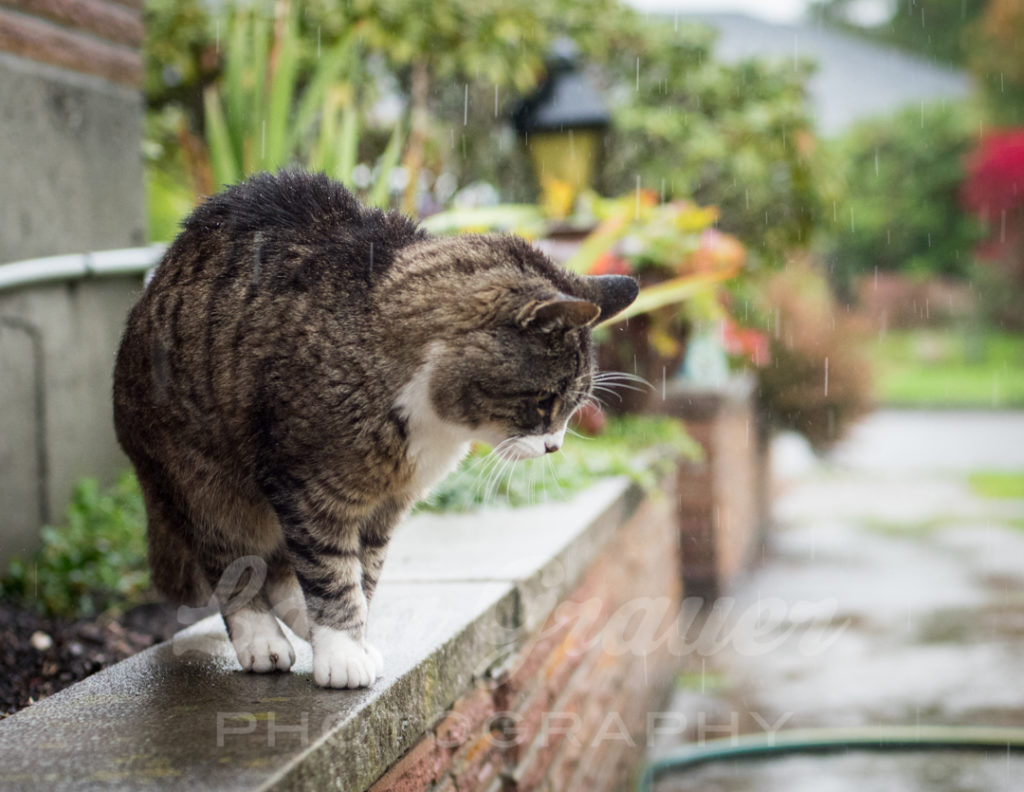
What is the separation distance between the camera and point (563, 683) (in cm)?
320

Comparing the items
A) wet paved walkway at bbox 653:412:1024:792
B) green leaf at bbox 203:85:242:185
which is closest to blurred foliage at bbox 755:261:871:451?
wet paved walkway at bbox 653:412:1024:792

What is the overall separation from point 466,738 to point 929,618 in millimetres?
4582

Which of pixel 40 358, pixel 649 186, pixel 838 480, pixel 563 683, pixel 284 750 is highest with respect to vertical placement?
pixel 649 186

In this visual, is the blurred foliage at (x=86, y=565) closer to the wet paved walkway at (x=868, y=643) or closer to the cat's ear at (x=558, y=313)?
the cat's ear at (x=558, y=313)

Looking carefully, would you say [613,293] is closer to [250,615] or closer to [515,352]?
[515,352]

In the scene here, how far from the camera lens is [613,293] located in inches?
84.7

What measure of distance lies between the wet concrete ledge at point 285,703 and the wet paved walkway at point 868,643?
5.68 ft

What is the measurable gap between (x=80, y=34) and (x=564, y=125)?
11.3ft

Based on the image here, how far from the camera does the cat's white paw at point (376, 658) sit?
190 cm

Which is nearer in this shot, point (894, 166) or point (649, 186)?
point (649, 186)

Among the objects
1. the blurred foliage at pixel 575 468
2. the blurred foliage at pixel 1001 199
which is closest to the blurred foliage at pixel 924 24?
the blurred foliage at pixel 1001 199

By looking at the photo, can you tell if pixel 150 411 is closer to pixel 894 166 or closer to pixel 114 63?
pixel 114 63

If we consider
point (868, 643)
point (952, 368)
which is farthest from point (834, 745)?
point (952, 368)

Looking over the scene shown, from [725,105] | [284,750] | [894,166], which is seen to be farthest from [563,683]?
[894,166]
